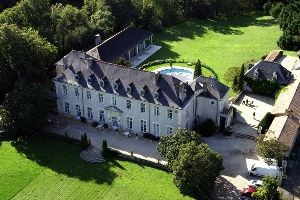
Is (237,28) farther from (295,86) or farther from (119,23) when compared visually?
(295,86)

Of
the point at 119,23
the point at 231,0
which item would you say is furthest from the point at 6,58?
the point at 231,0

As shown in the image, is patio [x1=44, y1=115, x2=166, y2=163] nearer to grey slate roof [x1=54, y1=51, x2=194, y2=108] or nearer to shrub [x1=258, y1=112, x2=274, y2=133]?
grey slate roof [x1=54, y1=51, x2=194, y2=108]

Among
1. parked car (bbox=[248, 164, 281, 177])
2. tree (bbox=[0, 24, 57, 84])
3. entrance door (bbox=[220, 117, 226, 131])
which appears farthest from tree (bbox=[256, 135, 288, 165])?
tree (bbox=[0, 24, 57, 84])

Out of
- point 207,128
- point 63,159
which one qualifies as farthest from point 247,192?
point 63,159

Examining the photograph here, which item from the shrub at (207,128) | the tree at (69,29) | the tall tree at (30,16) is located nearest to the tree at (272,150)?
the shrub at (207,128)

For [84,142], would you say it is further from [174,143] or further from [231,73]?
[231,73]

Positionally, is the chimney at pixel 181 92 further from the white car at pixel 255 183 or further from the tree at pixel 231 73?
the tree at pixel 231 73
